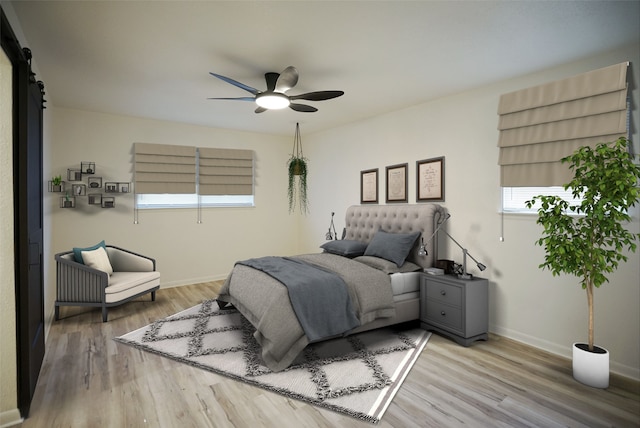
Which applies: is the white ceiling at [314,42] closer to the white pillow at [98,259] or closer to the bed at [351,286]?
the bed at [351,286]

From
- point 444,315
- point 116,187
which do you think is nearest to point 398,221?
point 444,315

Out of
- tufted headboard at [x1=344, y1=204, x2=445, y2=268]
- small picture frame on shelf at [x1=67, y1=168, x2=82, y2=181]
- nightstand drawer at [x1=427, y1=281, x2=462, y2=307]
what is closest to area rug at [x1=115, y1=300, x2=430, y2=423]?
nightstand drawer at [x1=427, y1=281, x2=462, y2=307]

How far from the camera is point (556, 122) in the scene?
3.08 m

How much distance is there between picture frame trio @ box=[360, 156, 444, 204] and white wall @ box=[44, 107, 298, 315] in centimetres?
208

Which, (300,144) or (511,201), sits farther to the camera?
(300,144)

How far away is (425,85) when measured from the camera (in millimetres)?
3707

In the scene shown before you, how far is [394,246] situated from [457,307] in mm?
947

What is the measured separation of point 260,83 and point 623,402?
403 cm

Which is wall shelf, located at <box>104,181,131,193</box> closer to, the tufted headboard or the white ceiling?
the white ceiling

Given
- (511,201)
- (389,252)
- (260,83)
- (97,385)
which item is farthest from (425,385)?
(260,83)

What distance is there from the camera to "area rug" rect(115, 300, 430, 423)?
241cm

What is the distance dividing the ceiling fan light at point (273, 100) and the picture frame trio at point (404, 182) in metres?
1.97

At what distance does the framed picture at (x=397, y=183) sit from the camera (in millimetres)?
4641

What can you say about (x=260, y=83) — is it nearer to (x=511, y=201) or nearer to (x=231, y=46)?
(x=231, y=46)
